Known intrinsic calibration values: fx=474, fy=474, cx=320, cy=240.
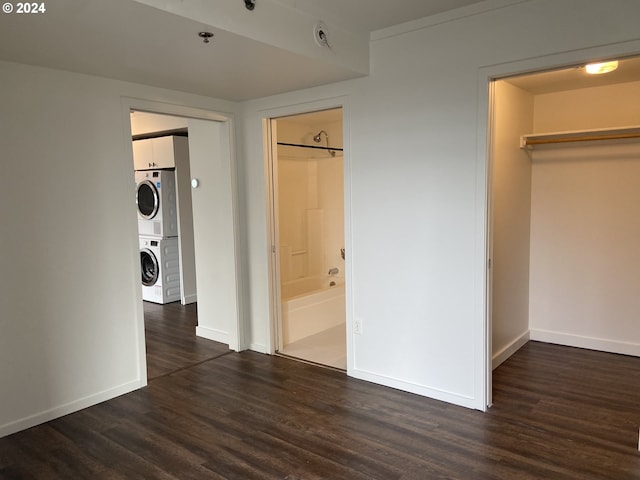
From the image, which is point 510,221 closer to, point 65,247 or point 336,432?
point 336,432

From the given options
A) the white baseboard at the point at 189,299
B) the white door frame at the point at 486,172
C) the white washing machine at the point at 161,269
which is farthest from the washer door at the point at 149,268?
the white door frame at the point at 486,172

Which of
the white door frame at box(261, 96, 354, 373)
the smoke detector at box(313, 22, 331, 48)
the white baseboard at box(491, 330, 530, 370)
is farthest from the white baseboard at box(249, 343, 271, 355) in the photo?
the smoke detector at box(313, 22, 331, 48)

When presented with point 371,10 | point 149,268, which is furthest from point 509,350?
point 149,268

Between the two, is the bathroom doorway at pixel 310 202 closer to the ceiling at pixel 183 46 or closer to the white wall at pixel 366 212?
the white wall at pixel 366 212

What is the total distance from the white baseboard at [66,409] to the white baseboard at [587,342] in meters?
3.50

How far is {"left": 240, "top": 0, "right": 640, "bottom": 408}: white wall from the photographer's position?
273 centimetres

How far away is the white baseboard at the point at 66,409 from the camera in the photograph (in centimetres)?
286

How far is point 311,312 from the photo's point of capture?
187 inches

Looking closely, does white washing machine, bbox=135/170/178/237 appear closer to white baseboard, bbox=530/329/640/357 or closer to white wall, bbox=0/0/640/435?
white wall, bbox=0/0/640/435

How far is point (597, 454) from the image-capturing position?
2490mm

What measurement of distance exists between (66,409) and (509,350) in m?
3.39

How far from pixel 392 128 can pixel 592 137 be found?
1909 millimetres

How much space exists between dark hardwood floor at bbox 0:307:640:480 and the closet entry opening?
50 centimetres

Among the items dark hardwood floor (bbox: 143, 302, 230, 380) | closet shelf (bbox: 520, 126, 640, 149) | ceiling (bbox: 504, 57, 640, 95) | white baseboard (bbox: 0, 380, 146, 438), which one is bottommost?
dark hardwood floor (bbox: 143, 302, 230, 380)
